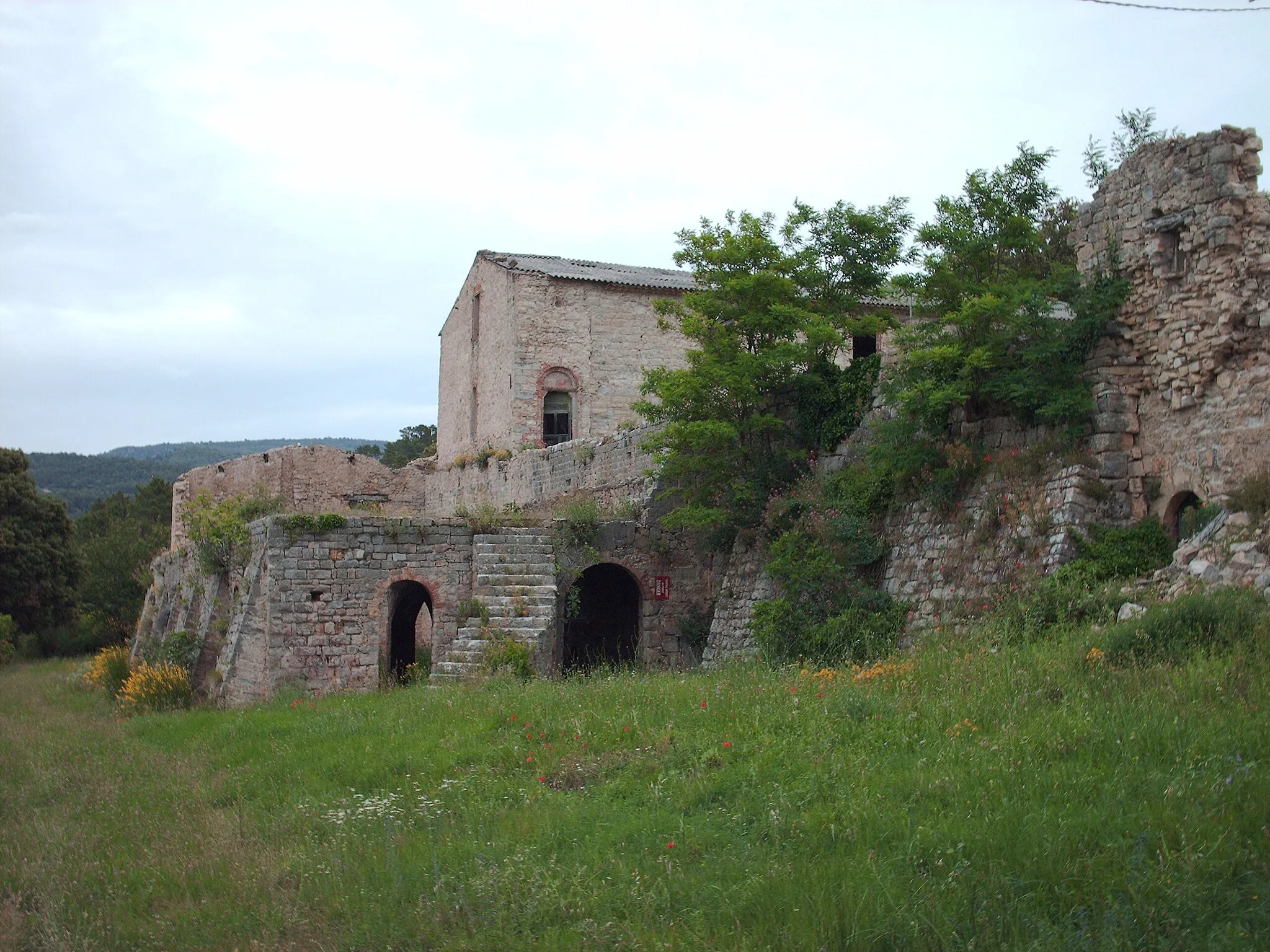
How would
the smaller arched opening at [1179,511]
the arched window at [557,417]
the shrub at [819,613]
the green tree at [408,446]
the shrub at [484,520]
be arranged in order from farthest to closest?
the green tree at [408,446], the arched window at [557,417], the shrub at [484,520], the shrub at [819,613], the smaller arched opening at [1179,511]

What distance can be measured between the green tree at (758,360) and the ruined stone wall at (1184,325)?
4850mm

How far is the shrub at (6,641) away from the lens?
1373 inches

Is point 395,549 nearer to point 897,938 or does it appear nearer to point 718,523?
point 718,523

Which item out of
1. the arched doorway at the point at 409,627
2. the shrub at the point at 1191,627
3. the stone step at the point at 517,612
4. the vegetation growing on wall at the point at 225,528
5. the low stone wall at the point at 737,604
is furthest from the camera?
the arched doorway at the point at 409,627

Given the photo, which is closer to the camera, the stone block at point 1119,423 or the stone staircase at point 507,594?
the stone block at point 1119,423

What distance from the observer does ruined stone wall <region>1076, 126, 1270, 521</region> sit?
1043 cm

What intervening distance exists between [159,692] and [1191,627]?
1539cm

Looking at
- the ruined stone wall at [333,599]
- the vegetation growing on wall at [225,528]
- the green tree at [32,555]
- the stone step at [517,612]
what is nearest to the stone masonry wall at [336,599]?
the ruined stone wall at [333,599]

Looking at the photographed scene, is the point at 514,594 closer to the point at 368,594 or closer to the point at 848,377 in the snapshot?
the point at 368,594

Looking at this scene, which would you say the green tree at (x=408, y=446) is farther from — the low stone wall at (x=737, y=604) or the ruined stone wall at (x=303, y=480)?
the low stone wall at (x=737, y=604)

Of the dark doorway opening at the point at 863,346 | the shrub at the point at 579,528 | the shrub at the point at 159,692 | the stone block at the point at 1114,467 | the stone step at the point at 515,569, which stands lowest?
the shrub at the point at 159,692

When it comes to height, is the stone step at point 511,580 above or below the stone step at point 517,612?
above

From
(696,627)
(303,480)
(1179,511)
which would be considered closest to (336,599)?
(696,627)

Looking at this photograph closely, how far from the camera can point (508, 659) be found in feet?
49.1
